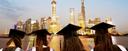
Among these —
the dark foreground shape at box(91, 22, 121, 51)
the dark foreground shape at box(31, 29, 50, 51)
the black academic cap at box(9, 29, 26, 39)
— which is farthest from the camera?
the black academic cap at box(9, 29, 26, 39)

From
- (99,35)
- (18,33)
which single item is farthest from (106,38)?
(18,33)

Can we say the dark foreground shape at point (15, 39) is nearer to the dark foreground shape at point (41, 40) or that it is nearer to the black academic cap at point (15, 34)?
the black academic cap at point (15, 34)

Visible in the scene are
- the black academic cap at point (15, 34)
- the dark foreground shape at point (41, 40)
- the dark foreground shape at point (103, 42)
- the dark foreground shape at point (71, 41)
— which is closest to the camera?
the dark foreground shape at point (103, 42)

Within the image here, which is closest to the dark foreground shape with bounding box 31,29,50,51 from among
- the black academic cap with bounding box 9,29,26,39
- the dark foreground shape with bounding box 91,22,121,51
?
the black academic cap with bounding box 9,29,26,39

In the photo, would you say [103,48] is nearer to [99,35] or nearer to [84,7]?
[99,35]

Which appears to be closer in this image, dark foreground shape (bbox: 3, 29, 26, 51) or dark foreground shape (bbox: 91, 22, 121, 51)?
dark foreground shape (bbox: 91, 22, 121, 51)

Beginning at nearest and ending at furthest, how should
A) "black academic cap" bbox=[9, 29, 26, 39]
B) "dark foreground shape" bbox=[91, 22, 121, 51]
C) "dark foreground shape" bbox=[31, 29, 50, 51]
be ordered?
"dark foreground shape" bbox=[91, 22, 121, 51] → "dark foreground shape" bbox=[31, 29, 50, 51] → "black academic cap" bbox=[9, 29, 26, 39]

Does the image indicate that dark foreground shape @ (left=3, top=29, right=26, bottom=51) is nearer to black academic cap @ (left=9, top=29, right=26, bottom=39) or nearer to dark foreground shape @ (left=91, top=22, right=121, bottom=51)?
black academic cap @ (left=9, top=29, right=26, bottom=39)

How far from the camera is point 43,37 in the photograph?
4.54 metres

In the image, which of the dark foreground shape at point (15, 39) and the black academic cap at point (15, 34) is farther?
the black academic cap at point (15, 34)

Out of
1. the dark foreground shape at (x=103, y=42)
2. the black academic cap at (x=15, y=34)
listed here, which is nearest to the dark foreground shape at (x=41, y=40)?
the black academic cap at (x=15, y=34)

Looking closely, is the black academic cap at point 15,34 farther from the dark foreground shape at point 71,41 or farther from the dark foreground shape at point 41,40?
the dark foreground shape at point 71,41

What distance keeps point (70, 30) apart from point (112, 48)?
3.35 ft

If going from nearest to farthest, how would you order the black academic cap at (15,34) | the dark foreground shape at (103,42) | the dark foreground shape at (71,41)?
1. the dark foreground shape at (103,42)
2. the dark foreground shape at (71,41)
3. the black academic cap at (15,34)
